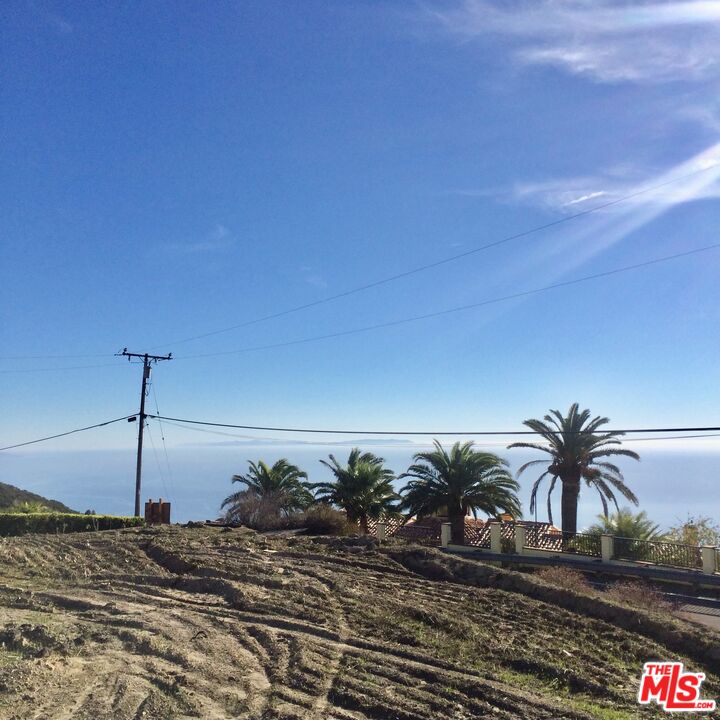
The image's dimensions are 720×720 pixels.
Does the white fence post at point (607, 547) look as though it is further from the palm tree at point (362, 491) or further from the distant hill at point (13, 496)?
the distant hill at point (13, 496)

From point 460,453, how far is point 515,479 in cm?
279

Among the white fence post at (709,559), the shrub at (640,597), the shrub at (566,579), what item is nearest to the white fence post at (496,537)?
the shrub at (566,579)

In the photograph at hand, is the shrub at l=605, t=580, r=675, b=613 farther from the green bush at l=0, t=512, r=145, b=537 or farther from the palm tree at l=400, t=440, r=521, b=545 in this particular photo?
the green bush at l=0, t=512, r=145, b=537

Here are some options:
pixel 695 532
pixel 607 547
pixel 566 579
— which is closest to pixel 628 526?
pixel 607 547

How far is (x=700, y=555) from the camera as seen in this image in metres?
22.0

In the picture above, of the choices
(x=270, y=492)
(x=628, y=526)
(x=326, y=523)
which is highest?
(x=270, y=492)

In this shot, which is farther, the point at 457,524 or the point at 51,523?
the point at 51,523

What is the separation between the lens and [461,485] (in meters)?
30.9

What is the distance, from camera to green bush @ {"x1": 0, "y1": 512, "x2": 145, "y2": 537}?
102ft

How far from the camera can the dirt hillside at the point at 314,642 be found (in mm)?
8867
